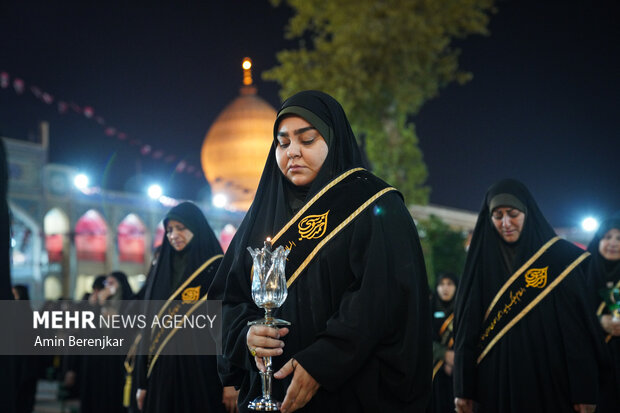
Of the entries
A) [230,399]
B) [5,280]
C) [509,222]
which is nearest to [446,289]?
[509,222]

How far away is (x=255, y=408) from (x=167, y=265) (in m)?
2.87

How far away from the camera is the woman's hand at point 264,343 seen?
2203 millimetres

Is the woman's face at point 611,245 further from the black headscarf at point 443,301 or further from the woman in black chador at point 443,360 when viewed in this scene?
→ the black headscarf at point 443,301

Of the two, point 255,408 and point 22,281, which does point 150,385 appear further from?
point 22,281

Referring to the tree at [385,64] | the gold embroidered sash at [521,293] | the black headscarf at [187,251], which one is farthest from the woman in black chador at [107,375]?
the tree at [385,64]

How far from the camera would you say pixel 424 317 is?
2283 mm

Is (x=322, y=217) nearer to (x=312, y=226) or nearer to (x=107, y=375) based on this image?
(x=312, y=226)

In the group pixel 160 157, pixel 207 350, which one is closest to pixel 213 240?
pixel 207 350

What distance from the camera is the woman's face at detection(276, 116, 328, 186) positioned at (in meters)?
2.47

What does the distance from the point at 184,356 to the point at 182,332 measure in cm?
16

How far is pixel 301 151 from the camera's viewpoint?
8.10 feet

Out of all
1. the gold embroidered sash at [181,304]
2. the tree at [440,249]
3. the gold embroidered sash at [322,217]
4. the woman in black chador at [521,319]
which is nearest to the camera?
the gold embroidered sash at [322,217]

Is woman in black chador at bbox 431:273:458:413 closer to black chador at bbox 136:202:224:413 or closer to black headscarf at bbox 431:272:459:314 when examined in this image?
black headscarf at bbox 431:272:459:314

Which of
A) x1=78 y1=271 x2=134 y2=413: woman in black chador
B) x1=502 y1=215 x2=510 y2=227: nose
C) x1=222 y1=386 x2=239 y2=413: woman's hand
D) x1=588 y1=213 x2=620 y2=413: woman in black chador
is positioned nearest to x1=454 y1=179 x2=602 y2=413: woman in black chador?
x1=502 y1=215 x2=510 y2=227: nose
